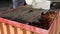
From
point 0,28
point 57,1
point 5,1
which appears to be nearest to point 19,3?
point 57,1

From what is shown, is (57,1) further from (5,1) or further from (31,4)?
(5,1)

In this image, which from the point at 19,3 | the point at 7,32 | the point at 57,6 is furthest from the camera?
the point at 19,3

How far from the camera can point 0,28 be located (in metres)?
0.82

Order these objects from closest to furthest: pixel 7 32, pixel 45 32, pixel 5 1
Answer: pixel 45 32
pixel 7 32
pixel 5 1

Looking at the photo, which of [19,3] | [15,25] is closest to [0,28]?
[15,25]

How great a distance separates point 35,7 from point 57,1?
390 mm

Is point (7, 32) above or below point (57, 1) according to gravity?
below

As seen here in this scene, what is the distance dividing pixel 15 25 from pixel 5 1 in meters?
3.10

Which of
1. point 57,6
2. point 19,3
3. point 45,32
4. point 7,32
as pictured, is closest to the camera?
point 45,32

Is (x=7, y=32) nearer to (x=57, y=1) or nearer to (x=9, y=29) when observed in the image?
(x=9, y=29)

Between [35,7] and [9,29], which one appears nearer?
[9,29]

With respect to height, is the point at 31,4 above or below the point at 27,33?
above

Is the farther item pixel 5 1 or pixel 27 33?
pixel 5 1

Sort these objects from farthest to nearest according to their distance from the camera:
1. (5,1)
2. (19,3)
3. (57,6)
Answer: (5,1)
(19,3)
(57,6)
